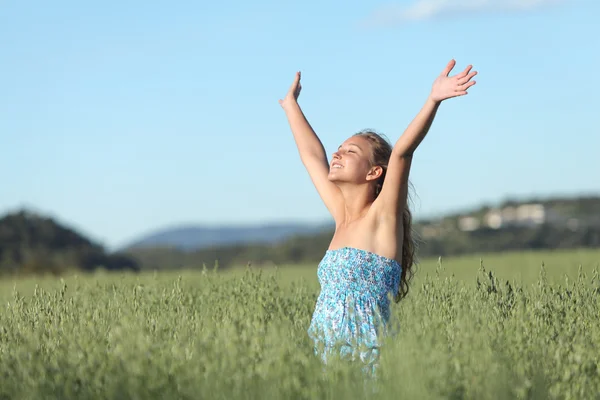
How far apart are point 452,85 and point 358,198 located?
102 centimetres

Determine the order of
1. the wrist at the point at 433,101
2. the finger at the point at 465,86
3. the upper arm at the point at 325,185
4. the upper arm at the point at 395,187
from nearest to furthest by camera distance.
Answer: the finger at the point at 465,86, the wrist at the point at 433,101, the upper arm at the point at 395,187, the upper arm at the point at 325,185

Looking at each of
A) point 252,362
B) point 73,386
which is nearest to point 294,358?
point 252,362

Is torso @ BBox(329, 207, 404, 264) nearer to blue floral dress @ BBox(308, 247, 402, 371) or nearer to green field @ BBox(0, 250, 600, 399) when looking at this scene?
blue floral dress @ BBox(308, 247, 402, 371)

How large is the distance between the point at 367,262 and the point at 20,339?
6.81 ft

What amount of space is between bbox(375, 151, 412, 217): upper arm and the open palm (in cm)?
40

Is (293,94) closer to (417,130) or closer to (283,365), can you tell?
(417,130)

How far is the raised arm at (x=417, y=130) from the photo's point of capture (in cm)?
454

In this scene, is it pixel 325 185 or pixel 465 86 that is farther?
pixel 325 185

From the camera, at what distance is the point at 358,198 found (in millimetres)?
5207

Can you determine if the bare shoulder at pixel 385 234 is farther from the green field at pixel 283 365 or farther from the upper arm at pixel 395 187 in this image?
the green field at pixel 283 365

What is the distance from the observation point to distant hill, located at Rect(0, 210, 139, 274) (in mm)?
18594

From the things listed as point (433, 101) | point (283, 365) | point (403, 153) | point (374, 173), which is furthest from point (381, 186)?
point (283, 365)

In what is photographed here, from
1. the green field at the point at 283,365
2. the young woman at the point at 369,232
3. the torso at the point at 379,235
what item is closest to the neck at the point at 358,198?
the young woman at the point at 369,232

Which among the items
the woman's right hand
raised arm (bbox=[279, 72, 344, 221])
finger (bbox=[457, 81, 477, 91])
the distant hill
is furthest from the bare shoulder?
the distant hill
